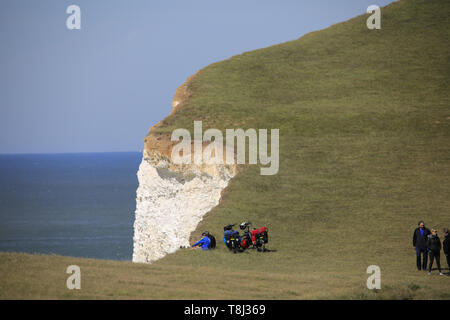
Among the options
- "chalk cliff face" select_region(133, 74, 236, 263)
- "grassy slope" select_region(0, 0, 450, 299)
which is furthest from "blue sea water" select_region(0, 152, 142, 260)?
"grassy slope" select_region(0, 0, 450, 299)

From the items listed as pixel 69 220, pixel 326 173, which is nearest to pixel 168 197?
pixel 326 173

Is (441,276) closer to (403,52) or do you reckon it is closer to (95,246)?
(403,52)

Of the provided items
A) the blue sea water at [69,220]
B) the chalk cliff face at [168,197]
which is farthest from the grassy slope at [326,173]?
the blue sea water at [69,220]

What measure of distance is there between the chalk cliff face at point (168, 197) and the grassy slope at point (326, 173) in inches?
85.6

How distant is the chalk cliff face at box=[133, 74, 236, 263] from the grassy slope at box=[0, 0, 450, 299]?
7.13 feet

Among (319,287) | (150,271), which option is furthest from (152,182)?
(319,287)

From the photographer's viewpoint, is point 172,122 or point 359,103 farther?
point 359,103

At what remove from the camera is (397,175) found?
33.5 meters

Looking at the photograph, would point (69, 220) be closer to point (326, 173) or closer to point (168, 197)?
point (168, 197)

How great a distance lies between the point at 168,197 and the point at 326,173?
1004cm

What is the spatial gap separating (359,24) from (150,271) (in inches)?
2106

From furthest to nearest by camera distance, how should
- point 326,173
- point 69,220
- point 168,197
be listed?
1. point 69,220
2. point 168,197
3. point 326,173

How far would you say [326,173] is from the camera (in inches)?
1345

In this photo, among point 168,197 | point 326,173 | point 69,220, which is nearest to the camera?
point 326,173
